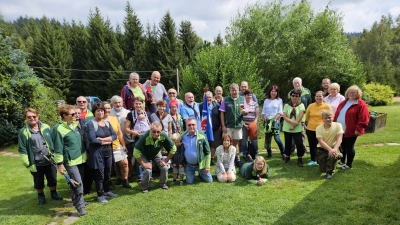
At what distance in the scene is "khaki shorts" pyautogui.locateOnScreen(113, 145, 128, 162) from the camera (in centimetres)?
496

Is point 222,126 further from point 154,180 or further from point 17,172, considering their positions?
point 17,172

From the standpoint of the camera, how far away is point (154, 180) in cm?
564

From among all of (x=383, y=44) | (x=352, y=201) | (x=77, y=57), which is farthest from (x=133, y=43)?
(x=383, y=44)

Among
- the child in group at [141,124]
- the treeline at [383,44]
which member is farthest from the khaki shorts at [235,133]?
the treeline at [383,44]

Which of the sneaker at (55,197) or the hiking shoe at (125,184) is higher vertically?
the hiking shoe at (125,184)

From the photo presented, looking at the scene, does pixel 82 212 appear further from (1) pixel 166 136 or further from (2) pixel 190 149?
(2) pixel 190 149

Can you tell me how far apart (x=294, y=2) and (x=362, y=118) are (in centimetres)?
1574

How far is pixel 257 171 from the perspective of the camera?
Answer: 506 centimetres

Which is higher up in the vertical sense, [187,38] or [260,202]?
[187,38]

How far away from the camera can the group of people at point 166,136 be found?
4.42 m

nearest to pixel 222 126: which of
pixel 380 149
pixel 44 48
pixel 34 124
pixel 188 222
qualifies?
pixel 188 222

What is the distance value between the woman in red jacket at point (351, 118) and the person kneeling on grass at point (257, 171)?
6.01 feet

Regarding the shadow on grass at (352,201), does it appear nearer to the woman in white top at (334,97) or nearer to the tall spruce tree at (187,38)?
the woman in white top at (334,97)

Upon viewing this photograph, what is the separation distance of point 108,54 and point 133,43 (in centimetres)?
328
